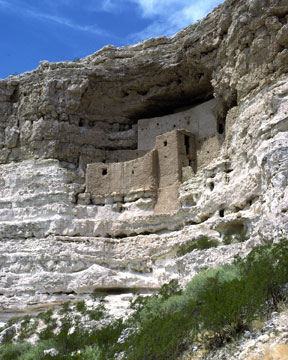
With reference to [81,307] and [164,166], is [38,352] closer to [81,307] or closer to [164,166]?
[81,307]

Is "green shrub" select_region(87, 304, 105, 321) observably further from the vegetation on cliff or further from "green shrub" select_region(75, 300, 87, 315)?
the vegetation on cliff

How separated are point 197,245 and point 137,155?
7.36 metres

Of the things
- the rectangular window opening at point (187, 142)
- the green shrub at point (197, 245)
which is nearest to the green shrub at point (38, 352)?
the green shrub at point (197, 245)

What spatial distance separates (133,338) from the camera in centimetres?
980

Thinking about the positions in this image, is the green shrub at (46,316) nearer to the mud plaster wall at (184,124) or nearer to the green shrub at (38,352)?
the green shrub at (38,352)

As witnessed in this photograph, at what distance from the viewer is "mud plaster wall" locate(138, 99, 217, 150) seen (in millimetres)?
21141

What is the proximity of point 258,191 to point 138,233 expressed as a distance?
603cm

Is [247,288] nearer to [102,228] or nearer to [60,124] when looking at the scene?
[102,228]

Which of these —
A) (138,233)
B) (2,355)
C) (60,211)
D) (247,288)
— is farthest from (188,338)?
(60,211)

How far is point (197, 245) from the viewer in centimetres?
1612

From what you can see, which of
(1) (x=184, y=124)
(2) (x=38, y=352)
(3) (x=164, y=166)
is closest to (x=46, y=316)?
(2) (x=38, y=352)

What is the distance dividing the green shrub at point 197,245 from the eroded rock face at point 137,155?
0.26 m

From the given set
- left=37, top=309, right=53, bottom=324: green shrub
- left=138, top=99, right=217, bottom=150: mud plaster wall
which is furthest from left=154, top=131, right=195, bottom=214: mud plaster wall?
left=37, top=309, right=53, bottom=324: green shrub

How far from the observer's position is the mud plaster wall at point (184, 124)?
21.1m
